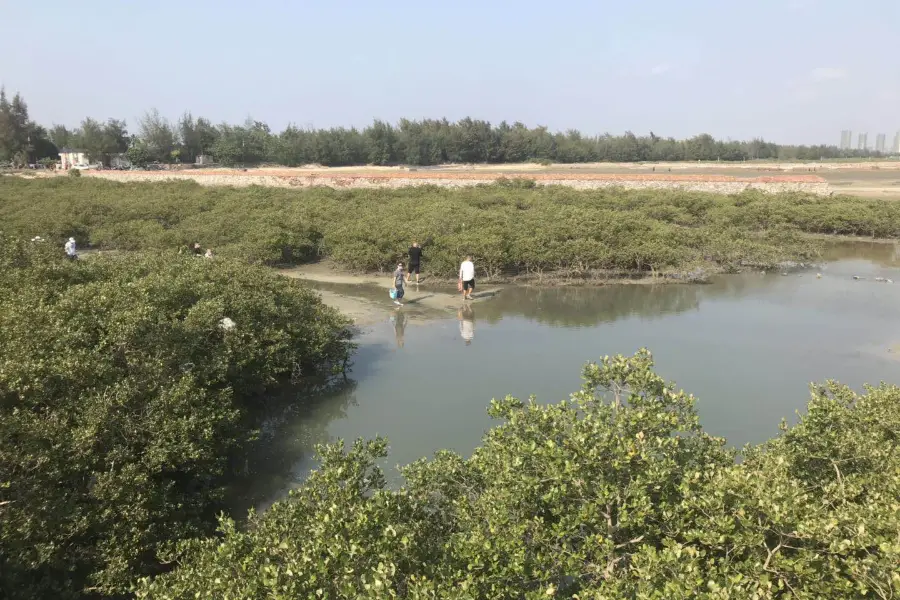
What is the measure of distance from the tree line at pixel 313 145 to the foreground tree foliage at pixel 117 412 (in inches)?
2334

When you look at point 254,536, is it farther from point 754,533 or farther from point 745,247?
point 745,247

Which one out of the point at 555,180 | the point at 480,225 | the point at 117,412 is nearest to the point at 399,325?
the point at 480,225

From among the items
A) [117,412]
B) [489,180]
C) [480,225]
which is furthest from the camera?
[489,180]

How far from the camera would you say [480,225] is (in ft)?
76.0

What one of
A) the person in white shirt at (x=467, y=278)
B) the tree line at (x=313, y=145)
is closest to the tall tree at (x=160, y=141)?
the tree line at (x=313, y=145)

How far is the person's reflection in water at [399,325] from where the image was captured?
14.8m

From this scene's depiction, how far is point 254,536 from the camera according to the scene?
5.12 metres

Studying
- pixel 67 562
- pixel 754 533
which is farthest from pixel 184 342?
pixel 754 533

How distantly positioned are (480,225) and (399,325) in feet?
27.9

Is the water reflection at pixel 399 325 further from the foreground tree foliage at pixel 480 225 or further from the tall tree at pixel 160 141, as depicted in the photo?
the tall tree at pixel 160 141

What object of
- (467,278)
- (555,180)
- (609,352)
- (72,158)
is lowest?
(609,352)

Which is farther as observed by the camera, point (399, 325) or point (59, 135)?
point (59, 135)

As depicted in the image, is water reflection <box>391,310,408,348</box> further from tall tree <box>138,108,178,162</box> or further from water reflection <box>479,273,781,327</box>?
tall tree <box>138,108,178,162</box>

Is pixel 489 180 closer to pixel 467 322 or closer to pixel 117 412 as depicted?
pixel 467 322
